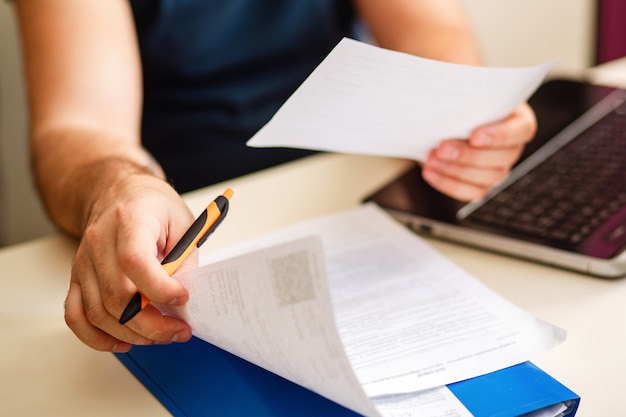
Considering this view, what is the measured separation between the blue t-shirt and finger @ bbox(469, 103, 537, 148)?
494mm

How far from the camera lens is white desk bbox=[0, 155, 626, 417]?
58 centimetres

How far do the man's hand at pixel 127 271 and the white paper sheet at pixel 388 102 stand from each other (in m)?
0.10

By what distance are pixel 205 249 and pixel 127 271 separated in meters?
0.28

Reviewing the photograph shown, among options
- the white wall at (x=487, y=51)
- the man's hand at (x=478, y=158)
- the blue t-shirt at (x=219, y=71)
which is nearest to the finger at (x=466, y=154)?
the man's hand at (x=478, y=158)

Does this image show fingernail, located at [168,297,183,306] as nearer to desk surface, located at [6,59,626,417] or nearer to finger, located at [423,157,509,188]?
desk surface, located at [6,59,626,417]

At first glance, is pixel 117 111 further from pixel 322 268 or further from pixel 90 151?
pixel 322 268

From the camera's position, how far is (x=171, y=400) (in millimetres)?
559

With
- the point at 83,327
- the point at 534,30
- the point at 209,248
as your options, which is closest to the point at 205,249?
the point at 209,248

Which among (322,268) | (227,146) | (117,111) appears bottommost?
(227,146)

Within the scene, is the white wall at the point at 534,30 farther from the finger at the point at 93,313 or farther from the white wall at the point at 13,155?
the finger at the point at 93,313

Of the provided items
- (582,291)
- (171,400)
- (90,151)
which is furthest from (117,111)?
(582,291)

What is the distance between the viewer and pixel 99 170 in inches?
29.0

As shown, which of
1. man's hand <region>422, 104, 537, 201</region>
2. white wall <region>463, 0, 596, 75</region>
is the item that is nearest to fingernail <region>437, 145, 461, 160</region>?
man's hand <region>422, 104, 537, 201</region>

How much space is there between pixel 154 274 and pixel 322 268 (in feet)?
0.48
